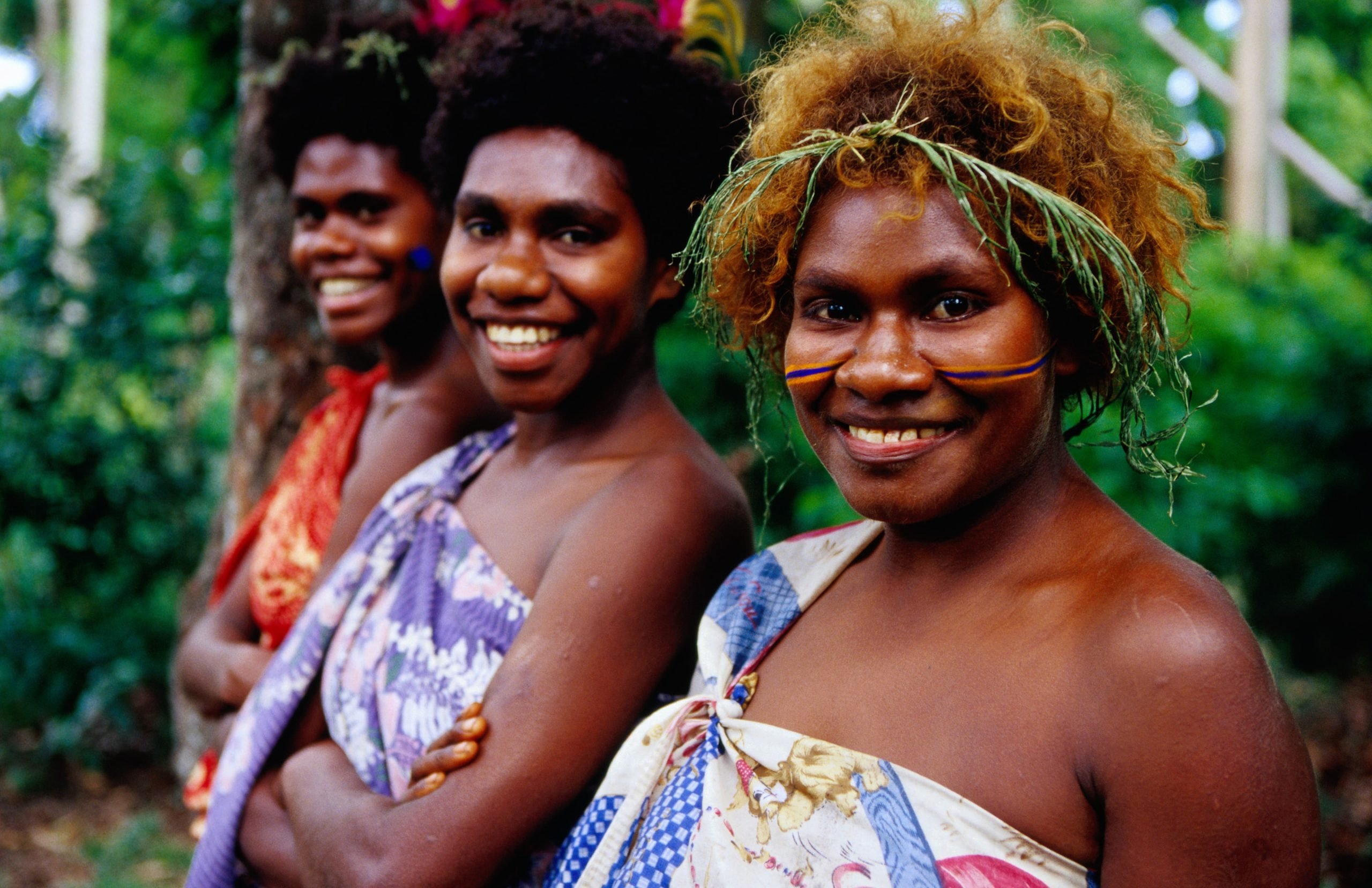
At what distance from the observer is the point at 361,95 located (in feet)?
9.54

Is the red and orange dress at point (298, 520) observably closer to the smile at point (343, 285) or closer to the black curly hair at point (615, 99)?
the smile at point (343, 285)

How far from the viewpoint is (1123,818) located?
1.31 meters

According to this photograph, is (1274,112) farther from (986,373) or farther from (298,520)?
(986,373)

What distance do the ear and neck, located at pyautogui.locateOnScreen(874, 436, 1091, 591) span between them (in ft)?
2.72

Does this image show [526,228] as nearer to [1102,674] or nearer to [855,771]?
[855,771]

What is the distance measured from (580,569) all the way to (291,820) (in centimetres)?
73

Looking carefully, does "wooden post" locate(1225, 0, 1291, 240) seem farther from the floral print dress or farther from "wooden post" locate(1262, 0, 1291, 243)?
the floral print dress

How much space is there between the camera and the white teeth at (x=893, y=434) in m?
1.54

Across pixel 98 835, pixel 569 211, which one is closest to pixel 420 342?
pixel 569 211

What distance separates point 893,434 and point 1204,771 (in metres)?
0.55

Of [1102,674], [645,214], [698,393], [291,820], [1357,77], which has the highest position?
[645,214]

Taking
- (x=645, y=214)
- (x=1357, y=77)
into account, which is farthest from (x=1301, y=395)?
(x=1357, y=77)

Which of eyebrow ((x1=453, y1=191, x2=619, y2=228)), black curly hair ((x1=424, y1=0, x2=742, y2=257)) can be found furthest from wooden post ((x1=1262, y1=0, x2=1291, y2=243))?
eyebrow ((x1=453, y1=191, x2=619, y2=228))

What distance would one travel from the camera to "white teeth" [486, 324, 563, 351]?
219cm
